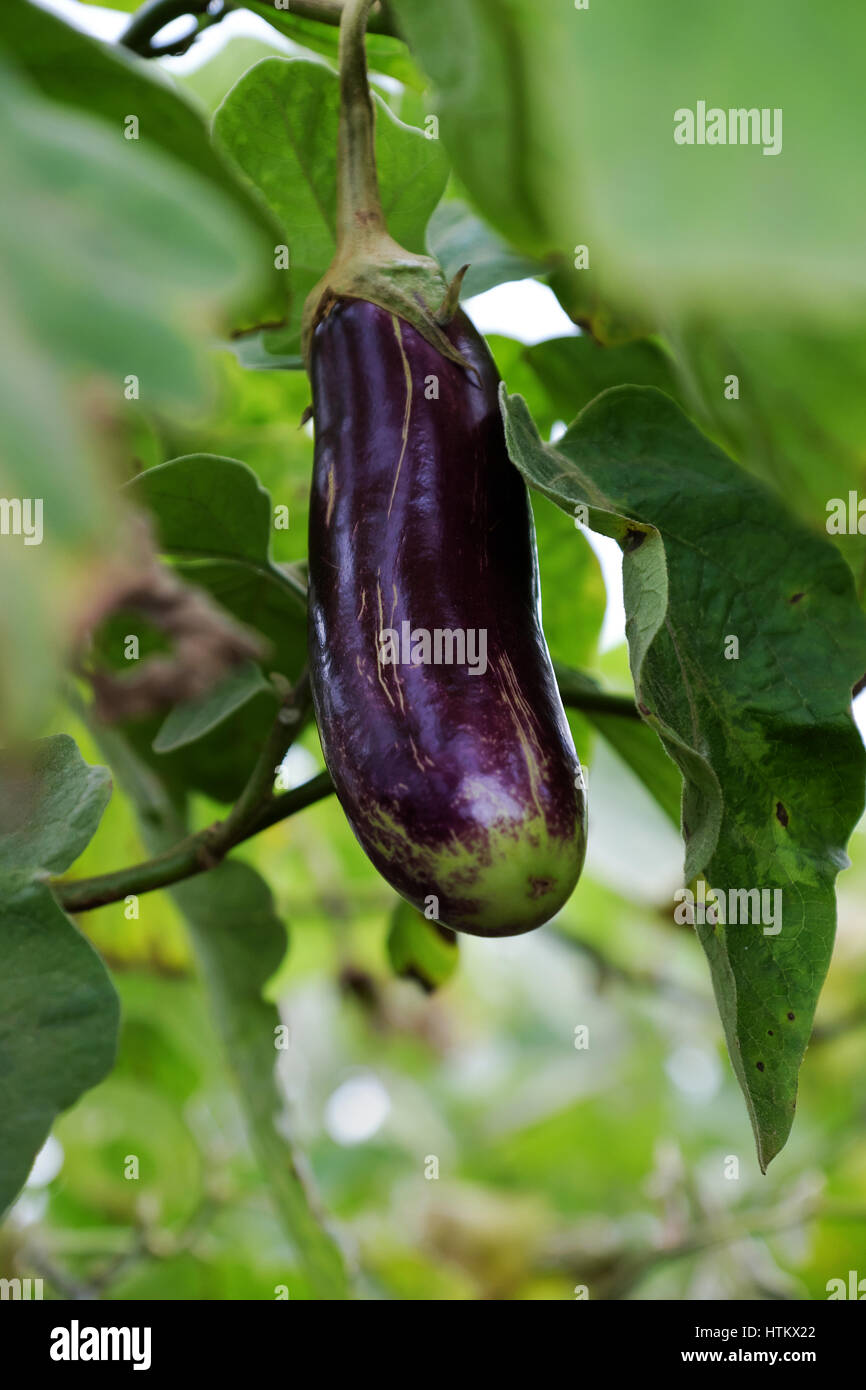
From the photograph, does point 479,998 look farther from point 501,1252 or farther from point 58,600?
point 58,600

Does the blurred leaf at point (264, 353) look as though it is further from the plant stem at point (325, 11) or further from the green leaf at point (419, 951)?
the green leaf at point (419, 951)

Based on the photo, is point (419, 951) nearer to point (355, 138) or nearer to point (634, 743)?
point (634, 743)

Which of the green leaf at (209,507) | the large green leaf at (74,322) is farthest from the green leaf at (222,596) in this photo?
the large green leaf at (74,322)

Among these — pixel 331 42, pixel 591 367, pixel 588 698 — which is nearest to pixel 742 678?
pixel 588 698

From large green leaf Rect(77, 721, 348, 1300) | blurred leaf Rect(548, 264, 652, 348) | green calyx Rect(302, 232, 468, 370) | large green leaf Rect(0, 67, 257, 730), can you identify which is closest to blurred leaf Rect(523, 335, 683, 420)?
blurred leaf Rect(548, 264, 652, 348)

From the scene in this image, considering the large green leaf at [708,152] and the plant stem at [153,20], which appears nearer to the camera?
the large green leaf at [708,152]

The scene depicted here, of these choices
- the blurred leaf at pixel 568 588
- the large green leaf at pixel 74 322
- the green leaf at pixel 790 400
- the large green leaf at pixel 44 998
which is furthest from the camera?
the blurred leaf at pixel 568 588
